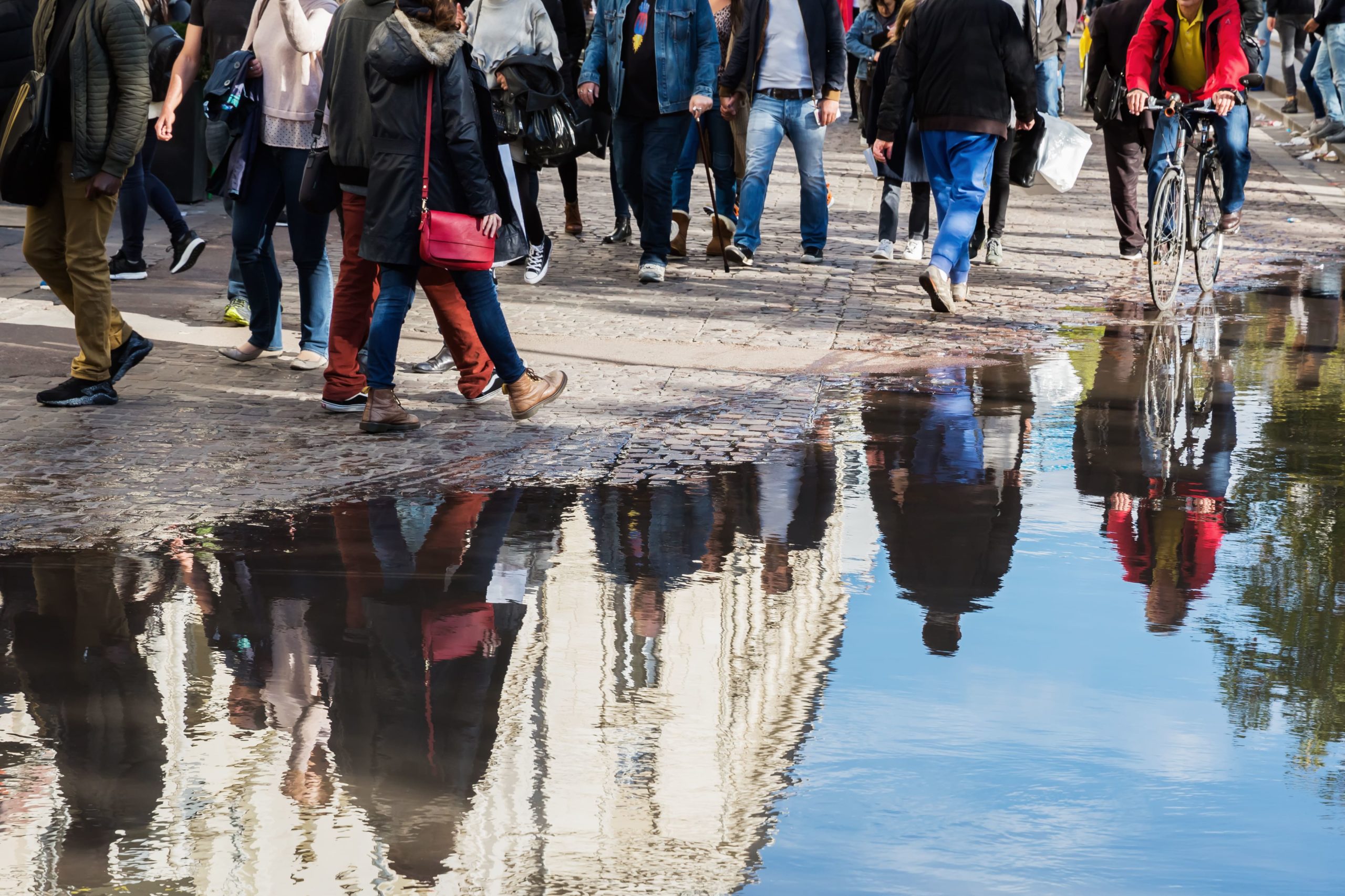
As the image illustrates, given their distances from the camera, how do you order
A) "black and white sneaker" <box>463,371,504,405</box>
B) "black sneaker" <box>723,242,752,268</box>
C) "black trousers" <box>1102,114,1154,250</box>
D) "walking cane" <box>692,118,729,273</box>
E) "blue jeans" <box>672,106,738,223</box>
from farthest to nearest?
"blue jeans" <box>672,106,738,223</box>, "black trousers" <box>1102,114,1154,250</box>, "black sneaker" <box>723,242,752,268</box>, "walking cane" <box>692,118,729,273</box>, "black and white sneaker" <box>463,371,504,405</box>

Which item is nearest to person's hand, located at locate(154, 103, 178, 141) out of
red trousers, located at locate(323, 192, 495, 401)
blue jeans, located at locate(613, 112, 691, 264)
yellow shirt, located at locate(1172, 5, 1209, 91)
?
red trousers, located at locate(323, 192, 495, 401)

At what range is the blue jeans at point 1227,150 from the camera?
34.5 feet

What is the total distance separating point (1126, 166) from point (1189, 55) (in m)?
1.38

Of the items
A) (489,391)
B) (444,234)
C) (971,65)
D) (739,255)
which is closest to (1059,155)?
(971,65)

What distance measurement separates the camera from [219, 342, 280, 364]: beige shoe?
8180 millimetres

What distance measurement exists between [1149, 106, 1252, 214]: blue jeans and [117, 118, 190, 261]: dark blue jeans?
5898 mm

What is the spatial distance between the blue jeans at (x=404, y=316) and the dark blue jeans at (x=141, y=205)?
10.6ft

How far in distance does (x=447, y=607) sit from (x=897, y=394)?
345 cm

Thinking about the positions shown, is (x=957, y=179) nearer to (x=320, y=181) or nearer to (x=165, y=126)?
(x=320, y=181)

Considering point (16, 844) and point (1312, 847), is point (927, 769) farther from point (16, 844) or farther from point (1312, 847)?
point (16, 844)

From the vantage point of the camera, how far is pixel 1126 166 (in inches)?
456

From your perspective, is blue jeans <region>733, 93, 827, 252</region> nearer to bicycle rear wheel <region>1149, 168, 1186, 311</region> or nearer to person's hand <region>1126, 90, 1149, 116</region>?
person's hand <region>1126, 90, 1149, 116</region>

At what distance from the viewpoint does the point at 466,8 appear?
397 inches

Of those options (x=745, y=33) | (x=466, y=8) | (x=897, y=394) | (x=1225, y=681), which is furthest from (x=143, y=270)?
(x=1225, y=681)
